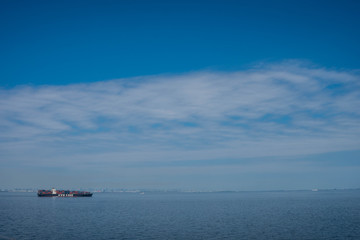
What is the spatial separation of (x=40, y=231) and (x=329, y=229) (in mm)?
62290

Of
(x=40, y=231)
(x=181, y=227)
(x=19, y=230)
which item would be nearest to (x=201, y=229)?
(x=181, y=227)

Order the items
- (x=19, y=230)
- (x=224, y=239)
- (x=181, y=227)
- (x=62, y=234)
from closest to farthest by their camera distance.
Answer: (x=224, y=239) → (x=62, y=234) → (x=19, y=230) → (x=181, y=227)

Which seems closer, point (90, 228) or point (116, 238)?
point (116, 238)

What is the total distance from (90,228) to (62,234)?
29.7 ft

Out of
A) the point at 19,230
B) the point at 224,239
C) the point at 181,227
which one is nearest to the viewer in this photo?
Answer: the point at 224,239

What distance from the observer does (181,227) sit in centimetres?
7269

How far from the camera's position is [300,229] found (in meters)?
67.7

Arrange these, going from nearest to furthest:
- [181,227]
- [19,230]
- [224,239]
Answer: [224,239] < [19,230] < [181,227]

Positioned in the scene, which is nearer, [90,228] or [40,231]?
[40,231]

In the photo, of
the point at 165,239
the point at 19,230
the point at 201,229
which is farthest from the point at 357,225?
the point at 19,230

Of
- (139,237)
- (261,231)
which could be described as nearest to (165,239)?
(139,237)

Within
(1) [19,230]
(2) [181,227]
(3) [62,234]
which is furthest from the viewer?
(2) [181,227]

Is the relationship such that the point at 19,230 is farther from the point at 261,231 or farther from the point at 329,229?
the point at 329,229

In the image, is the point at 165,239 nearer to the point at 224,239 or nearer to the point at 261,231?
the point at 224,239
